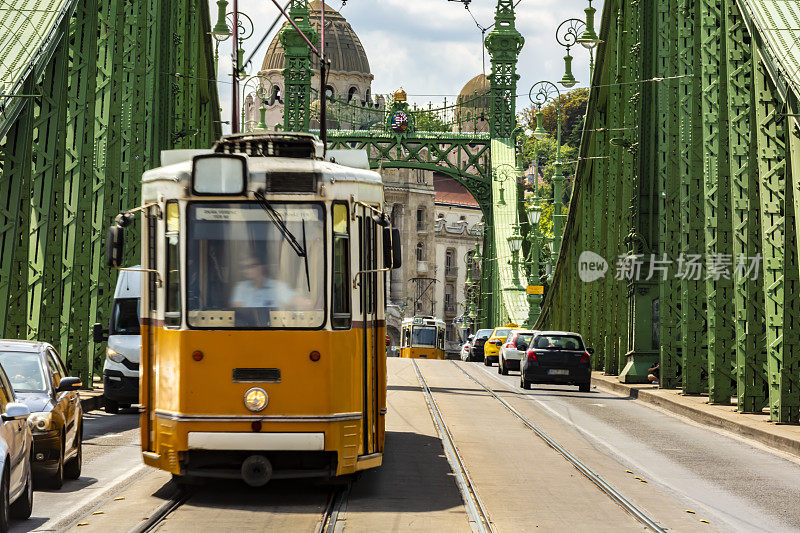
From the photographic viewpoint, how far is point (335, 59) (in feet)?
396

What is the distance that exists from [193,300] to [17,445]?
221 centimetres

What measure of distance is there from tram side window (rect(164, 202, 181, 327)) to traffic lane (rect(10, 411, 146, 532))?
173cm

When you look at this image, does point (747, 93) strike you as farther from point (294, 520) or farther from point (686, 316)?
point (294, 520)

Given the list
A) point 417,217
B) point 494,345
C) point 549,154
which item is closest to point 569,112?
point 549,154

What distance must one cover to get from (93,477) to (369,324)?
3513 millimetres

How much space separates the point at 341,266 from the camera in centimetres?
1166

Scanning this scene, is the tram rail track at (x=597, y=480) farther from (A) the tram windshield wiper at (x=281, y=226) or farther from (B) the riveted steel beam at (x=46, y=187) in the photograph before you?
(B) the riveted steel beam at (x=46, y=187)

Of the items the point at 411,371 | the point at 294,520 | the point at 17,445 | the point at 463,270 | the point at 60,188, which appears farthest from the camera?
the point at 463,270

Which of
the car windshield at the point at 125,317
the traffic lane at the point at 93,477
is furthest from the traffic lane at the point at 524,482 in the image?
the car windshield at the point at 125,317

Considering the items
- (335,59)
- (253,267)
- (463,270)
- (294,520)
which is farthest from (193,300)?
(463,270)

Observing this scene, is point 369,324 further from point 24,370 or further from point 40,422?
point 24,370

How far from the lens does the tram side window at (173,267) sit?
11.5 metres

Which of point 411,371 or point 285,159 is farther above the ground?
point 285,159

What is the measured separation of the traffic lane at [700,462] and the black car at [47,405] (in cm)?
574
